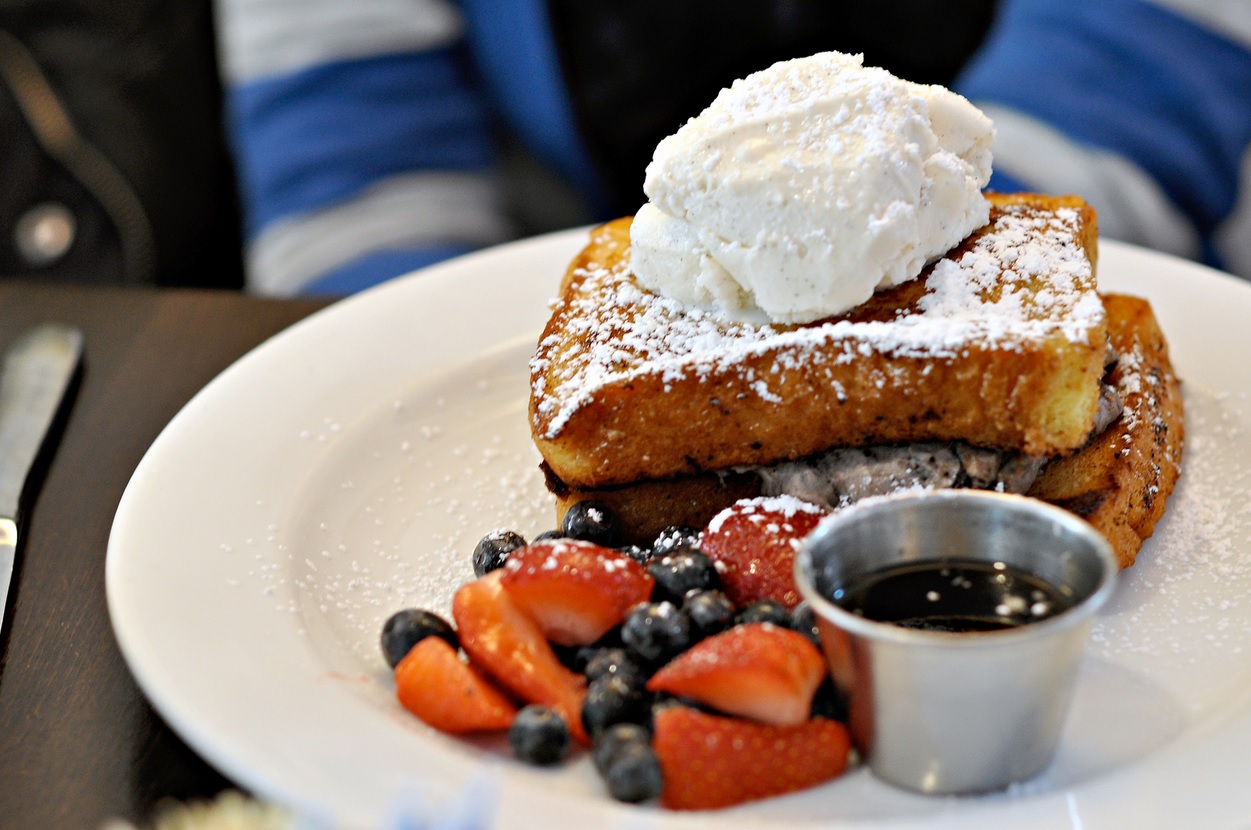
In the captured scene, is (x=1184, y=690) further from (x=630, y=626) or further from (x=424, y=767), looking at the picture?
(x=424, y=767)

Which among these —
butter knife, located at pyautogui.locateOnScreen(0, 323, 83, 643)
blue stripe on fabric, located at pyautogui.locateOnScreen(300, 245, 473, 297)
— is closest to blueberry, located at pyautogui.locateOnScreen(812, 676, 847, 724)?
butter knife, located at pyautogui.locateOnScreen(0, 323, 83, 643)

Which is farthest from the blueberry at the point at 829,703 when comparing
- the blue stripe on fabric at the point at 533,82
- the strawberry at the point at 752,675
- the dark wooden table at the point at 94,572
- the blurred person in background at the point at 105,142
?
the blurred person in background at the point at 105,142

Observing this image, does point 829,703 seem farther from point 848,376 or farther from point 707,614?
point 848,376

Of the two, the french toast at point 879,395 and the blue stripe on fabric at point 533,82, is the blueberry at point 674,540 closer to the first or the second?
the french toast at point 879,395

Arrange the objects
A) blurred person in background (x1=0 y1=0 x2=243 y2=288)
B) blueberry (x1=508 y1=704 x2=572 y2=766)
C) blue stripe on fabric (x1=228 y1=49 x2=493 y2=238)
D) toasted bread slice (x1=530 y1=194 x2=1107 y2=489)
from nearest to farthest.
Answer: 1. blueberry (x1=508 y1=704 x2=572 y2=766)
2. toasted bread slice (x1=530 y1=194 x2=1107 y2=489)
3. blue stripe on fabric (x1=228 y1=49 x2=493 y2=238)
4. blurred person in background (x1=0 y1=0 x2=243 y2=288)

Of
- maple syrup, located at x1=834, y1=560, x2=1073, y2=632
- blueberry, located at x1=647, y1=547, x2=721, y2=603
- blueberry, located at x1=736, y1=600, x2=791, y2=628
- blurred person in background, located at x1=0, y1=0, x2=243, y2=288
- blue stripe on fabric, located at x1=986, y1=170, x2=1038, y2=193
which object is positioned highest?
maple syrup, located at x1=834, y1=560, x2=1073, y2=632

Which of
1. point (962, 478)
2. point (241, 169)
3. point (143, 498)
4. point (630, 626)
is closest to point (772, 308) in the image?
point (962, 478)

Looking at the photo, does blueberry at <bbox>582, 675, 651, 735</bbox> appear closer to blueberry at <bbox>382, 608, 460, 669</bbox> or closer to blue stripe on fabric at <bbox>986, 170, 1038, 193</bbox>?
blueberry at <bbox>382, 608, 460, 669</bbox>
